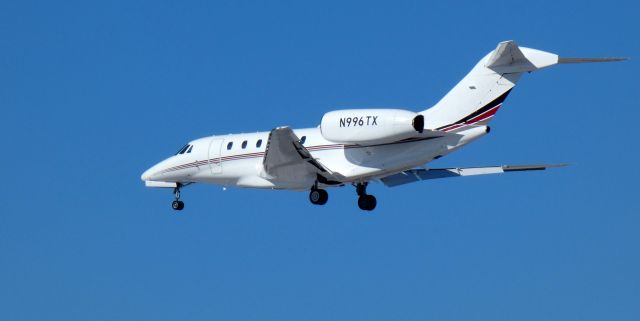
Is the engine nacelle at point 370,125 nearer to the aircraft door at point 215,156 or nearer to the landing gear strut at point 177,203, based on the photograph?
the aircraft door at point 215,156

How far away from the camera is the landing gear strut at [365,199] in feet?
125

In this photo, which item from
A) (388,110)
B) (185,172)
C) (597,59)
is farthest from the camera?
(185,172)

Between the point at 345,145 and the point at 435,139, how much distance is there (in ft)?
9.98

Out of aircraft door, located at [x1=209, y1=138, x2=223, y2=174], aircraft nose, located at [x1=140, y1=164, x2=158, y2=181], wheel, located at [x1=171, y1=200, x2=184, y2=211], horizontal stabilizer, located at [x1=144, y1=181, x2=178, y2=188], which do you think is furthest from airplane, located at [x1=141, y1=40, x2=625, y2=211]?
aircraft nose, located at [x1=140, y1=164, x2=158, y2=181]

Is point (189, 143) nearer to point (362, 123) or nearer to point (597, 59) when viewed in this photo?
point (362, 123)

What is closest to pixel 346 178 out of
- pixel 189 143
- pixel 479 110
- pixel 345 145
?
pixel 345 145

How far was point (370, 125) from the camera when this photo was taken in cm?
3506

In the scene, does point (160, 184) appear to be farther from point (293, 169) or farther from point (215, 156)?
point (293, 169)

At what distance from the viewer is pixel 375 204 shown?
1506 inches

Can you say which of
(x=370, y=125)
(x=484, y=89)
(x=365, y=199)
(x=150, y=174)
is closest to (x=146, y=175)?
(x=150, y=174)

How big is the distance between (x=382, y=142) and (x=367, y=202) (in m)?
3.50

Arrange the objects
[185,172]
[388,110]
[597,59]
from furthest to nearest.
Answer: [185,172] → [388,110] → [597,59]

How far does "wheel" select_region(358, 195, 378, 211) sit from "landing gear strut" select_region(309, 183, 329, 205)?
1.30 m

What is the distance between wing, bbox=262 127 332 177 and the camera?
3569cm
